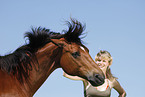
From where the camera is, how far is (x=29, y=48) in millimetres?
4227

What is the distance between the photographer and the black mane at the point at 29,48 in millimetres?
3982

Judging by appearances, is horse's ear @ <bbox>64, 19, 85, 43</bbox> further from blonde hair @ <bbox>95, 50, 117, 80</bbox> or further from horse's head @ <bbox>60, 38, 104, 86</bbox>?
blonde hair @ <bbox>95, 50, 117, 80</bbox>

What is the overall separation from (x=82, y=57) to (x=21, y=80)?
46.5 inches

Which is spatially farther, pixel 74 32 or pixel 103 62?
pixel 103 62

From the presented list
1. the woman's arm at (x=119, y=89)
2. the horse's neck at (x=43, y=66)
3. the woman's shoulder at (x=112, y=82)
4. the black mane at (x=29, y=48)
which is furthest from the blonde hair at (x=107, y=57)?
the horse's neck at (x=43, y=66)

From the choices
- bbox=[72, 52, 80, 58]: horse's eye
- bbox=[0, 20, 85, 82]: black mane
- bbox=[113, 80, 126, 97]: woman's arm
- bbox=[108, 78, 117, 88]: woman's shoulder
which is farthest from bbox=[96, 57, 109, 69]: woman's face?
bbox=[72, 52, 80, 58]: horse's eye

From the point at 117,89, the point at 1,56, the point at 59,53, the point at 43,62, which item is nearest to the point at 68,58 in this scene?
the point at 59,53

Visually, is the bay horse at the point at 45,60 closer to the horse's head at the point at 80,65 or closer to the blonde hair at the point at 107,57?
the horse's head at the point at 80,65

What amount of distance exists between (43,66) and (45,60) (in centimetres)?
12

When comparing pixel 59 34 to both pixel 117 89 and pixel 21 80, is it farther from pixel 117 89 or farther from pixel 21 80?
pixel 117 89

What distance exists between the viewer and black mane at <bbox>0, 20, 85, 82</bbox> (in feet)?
13.1

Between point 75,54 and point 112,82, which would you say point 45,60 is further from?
point 112,82

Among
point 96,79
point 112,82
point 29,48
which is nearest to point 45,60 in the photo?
point 29,48

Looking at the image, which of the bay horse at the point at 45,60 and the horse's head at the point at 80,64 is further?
the horse's head at the point at 80,64
